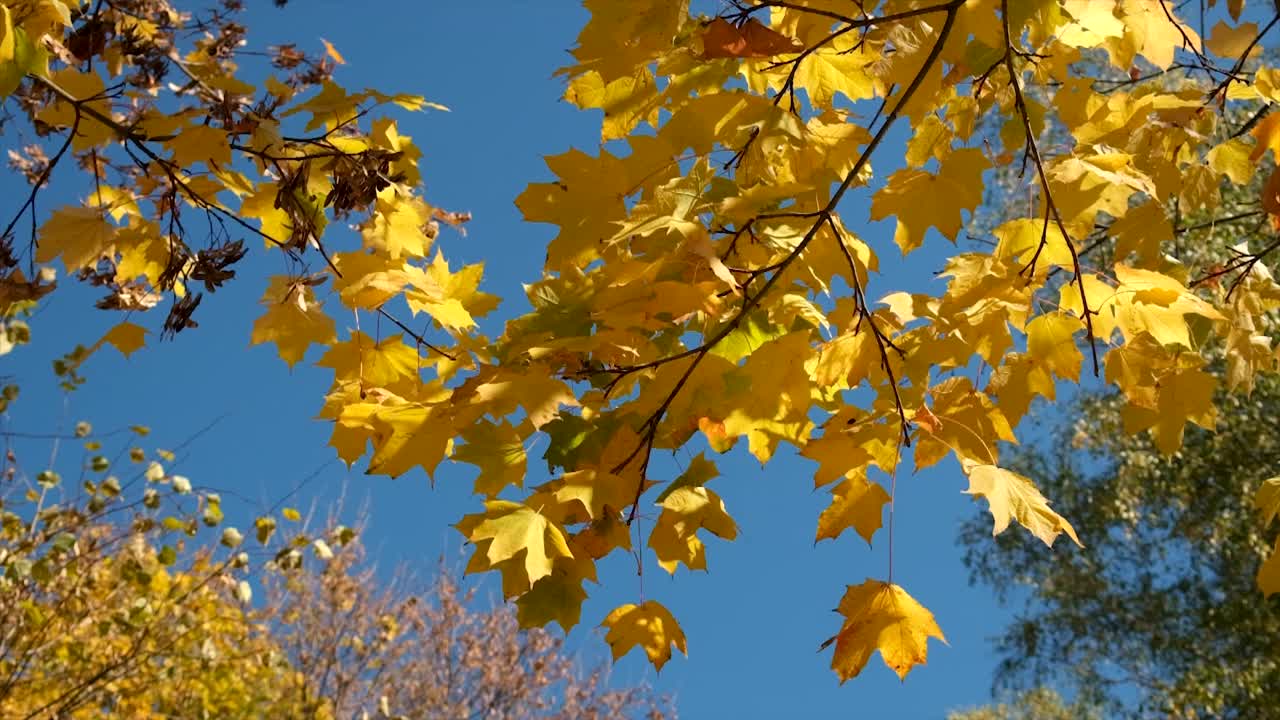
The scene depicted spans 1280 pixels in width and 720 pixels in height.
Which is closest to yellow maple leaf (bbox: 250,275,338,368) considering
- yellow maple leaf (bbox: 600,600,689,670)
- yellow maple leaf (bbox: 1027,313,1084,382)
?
yellow maple leaf (bbox: 600,600,689,670)

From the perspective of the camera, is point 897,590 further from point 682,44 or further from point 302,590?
point 302,590

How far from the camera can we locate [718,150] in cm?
173

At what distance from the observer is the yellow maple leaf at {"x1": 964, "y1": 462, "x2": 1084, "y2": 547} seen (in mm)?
1452

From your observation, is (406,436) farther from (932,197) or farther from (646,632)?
(932,197)

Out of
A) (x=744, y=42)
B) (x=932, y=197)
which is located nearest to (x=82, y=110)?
(x=744, y=42)

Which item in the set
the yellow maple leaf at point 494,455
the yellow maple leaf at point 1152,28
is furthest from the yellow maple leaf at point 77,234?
the yellow maple leaf at point 1152,28

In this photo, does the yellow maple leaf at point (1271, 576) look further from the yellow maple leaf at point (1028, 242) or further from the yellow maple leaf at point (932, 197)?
the yellow maple leaf at point (932, 197)

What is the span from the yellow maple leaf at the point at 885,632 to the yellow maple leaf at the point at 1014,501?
17 cm

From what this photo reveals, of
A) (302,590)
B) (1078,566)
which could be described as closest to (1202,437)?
(1078,566)

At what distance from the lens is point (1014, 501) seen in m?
1.48

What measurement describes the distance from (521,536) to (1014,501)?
2.23 feet

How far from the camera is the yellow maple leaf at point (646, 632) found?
5.60 feet

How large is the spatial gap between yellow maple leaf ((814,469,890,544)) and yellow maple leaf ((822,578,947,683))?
178mm

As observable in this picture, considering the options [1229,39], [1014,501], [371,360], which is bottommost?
[1014,501]
